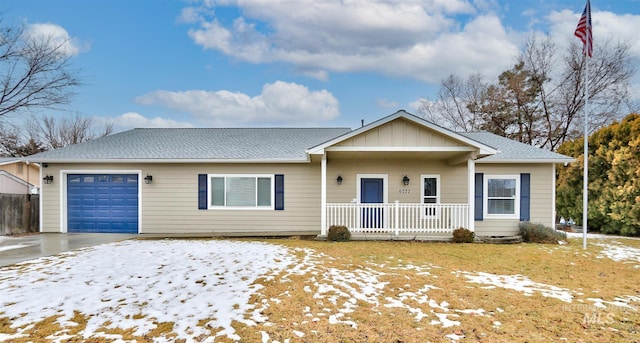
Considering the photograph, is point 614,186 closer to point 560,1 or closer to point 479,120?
point 560,1

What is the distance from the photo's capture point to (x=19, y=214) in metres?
10.5

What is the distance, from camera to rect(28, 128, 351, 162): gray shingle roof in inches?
410

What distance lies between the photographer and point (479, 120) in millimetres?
22703

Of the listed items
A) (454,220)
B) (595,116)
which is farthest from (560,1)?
(454,220)

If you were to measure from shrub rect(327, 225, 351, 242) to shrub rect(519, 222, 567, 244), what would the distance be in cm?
567

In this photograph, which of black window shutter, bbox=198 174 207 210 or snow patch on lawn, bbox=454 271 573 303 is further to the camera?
black window shutter, bbox=198 174 207 210

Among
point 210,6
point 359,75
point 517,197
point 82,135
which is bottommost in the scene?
point 517,197

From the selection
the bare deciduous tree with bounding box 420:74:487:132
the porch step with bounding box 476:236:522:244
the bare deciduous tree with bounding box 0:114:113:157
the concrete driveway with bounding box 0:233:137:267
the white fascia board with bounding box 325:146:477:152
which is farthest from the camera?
the bare deciduous tree with bounding box 0:114:113:157

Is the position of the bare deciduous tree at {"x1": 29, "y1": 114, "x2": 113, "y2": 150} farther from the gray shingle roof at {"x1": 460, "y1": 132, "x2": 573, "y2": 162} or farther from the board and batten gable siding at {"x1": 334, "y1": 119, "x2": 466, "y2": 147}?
the gray shingle roof at {"x1": 460, "y1": 132, "x2": 573, "y2": 162}

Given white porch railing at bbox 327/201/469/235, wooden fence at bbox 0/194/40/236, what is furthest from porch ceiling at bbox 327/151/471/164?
wooden fence at bbox 0/194/40/236

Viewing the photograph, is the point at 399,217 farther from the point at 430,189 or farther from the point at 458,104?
the point at 458,104

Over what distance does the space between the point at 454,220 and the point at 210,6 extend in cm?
1327

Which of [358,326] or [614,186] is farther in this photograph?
[614,186]

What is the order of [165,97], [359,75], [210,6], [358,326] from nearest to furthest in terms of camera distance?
[358,326] < [210,6] < [359,75] < [165,97]
